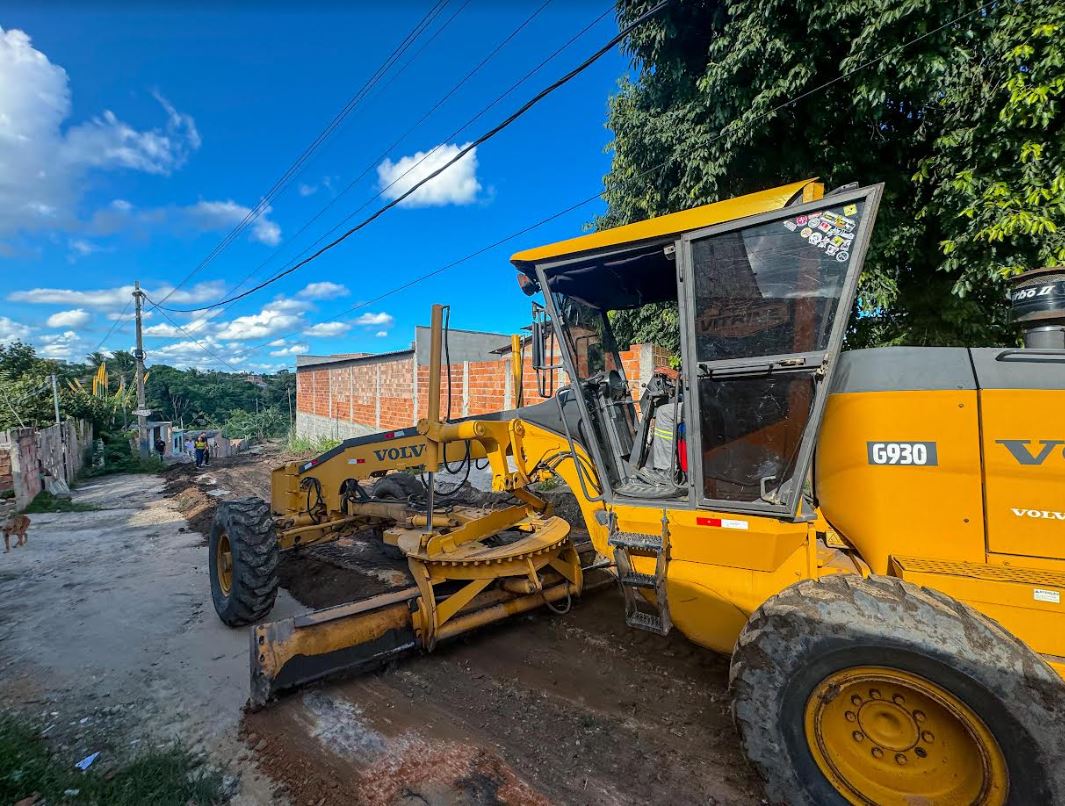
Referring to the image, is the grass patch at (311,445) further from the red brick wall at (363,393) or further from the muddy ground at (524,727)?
the muddy ground at (524,727)

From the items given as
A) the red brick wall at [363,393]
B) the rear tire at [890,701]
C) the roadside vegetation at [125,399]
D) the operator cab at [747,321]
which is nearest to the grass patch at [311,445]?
the red brick wall at [363,393]

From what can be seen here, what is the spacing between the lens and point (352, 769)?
102 inches

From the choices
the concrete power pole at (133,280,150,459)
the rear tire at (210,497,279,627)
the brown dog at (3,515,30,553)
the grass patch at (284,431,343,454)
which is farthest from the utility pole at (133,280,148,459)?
the rear tire at (210,497,279,627)

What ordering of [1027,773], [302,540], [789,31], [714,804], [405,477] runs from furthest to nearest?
[405,477] → [789,31] → [302,540] → [714,804] → [1027,773]

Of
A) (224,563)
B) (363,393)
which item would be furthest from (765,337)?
(363,393)

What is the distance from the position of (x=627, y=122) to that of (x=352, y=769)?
897 cm

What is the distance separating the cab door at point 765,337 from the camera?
2.41 metres

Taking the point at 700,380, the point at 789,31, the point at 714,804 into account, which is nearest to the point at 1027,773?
the point at 714,804

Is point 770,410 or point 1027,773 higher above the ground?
point 770,410

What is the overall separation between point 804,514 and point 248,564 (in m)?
3.78

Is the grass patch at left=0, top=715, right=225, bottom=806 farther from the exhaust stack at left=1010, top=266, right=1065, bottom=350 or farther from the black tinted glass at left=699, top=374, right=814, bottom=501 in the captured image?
the exhaust stack at left=1010, top=266, right=1065, bottom=350

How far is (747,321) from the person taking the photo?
2582 mm

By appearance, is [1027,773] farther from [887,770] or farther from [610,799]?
[610,799]

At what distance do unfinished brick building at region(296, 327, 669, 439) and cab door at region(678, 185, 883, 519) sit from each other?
1.15 metres
